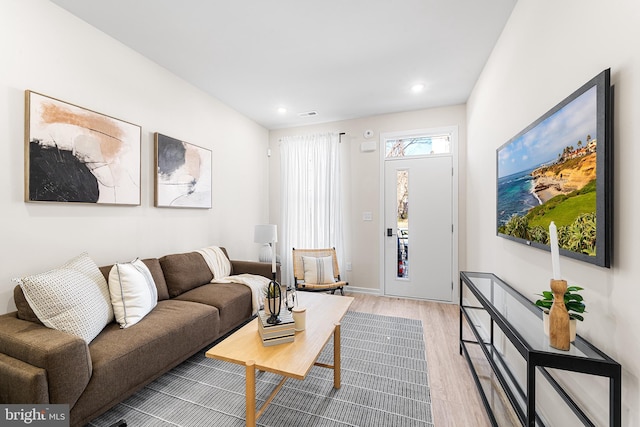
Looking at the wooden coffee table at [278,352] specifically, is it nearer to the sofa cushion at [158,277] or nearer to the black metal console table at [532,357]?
the black metal console table at [532,357]

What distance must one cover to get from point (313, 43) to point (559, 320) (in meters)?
2.52

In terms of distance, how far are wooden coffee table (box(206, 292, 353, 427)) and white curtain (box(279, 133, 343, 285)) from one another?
7.22ft

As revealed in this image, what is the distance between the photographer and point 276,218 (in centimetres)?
453

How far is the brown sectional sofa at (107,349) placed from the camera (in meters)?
1.21

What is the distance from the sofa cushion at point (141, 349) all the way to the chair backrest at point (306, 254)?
1.64m

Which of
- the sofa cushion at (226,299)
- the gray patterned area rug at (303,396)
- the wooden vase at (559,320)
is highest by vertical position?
the wooden vase at (559,320)

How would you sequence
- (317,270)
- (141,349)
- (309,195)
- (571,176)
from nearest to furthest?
1. (571,176)
2. (141,349)
3. (317,270)
4. (309,195)

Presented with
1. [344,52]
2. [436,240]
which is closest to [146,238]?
[344,52]

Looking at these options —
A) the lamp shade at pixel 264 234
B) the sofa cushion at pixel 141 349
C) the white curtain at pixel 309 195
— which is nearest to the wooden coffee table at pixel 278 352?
the sofa cushion at pixel 141 349

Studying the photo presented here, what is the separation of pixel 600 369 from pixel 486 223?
1.83m

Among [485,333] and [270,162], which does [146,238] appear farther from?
[485,333]

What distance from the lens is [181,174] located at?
9.45 ft

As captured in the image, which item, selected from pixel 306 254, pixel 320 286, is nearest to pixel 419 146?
pixel 306 254

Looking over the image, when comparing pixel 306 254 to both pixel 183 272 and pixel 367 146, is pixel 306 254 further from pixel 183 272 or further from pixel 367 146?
pixel 367 146
